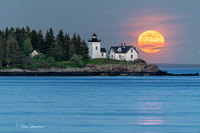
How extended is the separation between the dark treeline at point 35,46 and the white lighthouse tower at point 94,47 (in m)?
2.38

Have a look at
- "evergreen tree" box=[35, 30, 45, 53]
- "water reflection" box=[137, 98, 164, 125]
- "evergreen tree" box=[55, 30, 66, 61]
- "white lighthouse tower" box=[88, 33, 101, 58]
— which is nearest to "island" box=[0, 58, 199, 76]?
"evergreen tree" box=[55, 30, 66, 61]

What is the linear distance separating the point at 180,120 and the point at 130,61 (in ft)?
368

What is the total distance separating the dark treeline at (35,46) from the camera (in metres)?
129

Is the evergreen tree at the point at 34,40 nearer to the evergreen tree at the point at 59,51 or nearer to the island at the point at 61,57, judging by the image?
the island at the point at 61,57

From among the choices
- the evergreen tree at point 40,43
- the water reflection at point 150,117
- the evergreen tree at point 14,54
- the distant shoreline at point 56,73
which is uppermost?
the evergreen tree at point 40,43

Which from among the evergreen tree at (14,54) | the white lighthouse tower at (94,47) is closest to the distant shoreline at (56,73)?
the evergreen tree at (14,54)

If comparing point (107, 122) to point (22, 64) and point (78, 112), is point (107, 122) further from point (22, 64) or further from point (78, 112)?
point (22, 64)

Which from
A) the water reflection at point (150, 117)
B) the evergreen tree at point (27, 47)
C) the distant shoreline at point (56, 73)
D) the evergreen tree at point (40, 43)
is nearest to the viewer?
the water reflection at point (150, 117)

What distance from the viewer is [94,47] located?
142 meters

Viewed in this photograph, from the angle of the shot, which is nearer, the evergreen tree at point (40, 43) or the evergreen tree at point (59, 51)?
the evergreen tree at point (59, 51)

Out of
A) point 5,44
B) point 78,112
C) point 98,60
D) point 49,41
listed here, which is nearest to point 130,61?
point 98,60

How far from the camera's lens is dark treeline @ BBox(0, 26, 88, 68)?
12925 centimetres

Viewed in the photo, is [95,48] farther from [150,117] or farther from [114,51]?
[150,117]

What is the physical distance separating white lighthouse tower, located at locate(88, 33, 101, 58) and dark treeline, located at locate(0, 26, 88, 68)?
2384 mm
